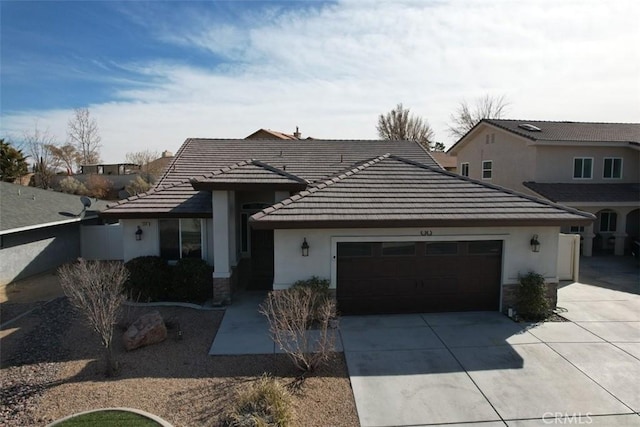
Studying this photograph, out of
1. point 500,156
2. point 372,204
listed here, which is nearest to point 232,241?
point 372,204

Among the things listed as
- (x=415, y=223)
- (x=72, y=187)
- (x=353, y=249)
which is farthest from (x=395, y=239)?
(x=72, y=187)

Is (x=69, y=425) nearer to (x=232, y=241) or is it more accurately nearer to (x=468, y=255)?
(x=232, y=241)

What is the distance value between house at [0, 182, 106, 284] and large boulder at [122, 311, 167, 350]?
26.1 feet

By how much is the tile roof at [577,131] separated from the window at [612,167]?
1.09 metres

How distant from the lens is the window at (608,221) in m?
20.8

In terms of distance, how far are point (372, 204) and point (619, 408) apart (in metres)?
6.49

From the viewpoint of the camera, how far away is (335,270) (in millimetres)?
10508

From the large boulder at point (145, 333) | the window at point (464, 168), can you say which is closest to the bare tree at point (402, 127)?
the window at point (464, 168)

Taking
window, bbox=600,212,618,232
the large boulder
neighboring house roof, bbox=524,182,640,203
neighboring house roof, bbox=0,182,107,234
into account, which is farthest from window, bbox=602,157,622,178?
neighboring house roof, bbox=0,182,107,234

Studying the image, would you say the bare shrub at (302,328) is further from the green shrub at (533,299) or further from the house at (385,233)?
the green shrub at (533,299)

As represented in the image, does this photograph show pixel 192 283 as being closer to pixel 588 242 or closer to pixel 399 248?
pixel 399 248

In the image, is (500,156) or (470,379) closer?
(470,379)

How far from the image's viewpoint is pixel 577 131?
75.0 feet

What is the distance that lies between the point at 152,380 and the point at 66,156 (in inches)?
1880
